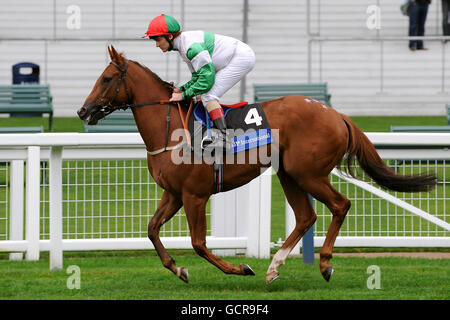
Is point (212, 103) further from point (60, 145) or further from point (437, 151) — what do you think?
point (437, 151)

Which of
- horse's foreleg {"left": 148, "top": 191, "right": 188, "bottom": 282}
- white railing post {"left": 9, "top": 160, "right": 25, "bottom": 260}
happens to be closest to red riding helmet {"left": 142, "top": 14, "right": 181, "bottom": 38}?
horse's foreleg {"left": 148, "top": 191, "right": 188, "bottom": 282}

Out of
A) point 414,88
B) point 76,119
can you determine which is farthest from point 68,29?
point 414,88

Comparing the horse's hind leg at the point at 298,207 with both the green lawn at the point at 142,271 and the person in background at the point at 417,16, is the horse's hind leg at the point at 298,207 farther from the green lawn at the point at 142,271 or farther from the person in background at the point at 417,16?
the person in background at the point at 417,16

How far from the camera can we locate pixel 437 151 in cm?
697

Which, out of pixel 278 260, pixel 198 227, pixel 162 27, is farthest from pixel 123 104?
pixel 278 260

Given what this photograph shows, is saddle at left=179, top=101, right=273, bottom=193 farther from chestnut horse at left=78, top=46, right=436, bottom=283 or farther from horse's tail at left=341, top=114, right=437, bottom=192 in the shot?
horse's tail at left=341, top=114, right=437, bottom=192

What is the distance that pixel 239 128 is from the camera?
231 inches

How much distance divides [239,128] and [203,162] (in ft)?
1.04

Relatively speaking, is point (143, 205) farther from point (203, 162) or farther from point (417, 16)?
point (417, 16)

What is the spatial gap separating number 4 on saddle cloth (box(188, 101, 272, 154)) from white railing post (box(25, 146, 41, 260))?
143cm

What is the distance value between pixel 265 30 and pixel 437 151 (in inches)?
424

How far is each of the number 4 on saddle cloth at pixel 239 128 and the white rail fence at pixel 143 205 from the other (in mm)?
952

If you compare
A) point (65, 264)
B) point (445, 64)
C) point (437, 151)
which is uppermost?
point (445, 64)

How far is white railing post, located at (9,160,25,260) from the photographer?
691 cm
